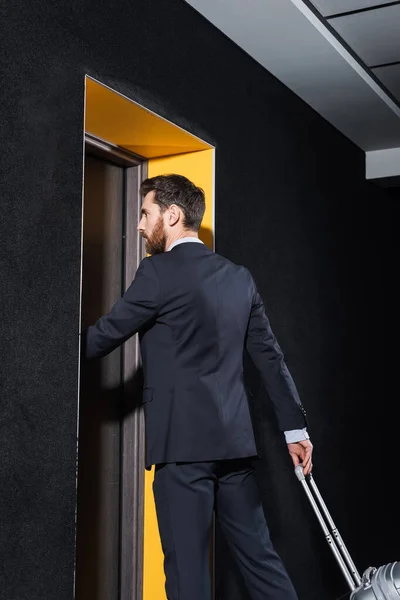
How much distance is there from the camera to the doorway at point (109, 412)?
2.95 m

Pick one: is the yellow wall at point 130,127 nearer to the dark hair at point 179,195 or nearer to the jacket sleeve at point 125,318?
the dark hair at point 179,195

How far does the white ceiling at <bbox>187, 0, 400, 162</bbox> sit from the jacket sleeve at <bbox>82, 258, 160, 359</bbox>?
4.24 feet

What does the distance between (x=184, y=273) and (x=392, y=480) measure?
325cm

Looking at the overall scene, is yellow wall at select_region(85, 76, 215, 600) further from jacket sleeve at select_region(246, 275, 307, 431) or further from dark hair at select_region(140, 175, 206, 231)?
jacket sleeve at select_region(246, 275, 307, 431)

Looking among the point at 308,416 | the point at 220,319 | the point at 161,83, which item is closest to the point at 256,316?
the point at 220,319

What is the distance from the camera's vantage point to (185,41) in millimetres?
3084

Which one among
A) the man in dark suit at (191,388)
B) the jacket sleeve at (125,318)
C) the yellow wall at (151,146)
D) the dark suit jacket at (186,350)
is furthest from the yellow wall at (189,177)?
the jacket sleeve at (125,318)

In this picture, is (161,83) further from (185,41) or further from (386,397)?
(386,397)

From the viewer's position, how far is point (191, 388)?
2.45 m

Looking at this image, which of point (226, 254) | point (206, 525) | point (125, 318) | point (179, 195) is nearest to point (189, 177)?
point (226, 254)

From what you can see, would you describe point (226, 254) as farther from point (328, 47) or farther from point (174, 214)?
point (328, 47)

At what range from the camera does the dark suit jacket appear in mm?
2408

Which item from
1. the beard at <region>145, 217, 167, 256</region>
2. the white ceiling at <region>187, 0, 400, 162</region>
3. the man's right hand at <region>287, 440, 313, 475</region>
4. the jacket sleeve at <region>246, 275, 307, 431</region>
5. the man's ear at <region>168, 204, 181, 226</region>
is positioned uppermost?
the white ceiling at <region>187, 0, 400, 162</region>

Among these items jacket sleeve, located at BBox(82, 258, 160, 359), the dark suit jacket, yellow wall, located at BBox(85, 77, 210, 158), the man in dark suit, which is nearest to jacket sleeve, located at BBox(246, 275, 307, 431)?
the man in dark suit
